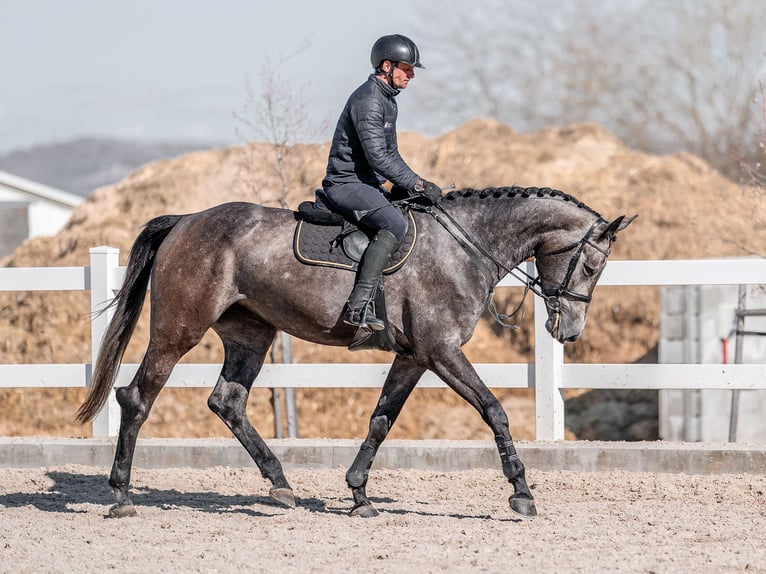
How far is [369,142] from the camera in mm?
6215

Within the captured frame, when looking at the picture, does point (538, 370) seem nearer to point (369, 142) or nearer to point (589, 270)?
point (589, 270)

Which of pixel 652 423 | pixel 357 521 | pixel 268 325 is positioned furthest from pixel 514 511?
pixel 652 423

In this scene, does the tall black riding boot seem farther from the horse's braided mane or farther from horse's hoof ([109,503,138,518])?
horse's hoof ([109,503,138,518])

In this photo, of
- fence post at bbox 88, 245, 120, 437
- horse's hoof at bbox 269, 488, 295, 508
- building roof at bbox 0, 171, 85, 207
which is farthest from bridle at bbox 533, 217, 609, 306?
building roof at bbox 0, 171, 85, 207

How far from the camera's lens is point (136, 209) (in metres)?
16.0

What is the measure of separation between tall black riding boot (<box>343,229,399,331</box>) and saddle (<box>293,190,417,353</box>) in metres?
0.11

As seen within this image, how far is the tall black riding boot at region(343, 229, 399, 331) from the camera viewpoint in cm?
618

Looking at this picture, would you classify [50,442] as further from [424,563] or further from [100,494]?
[424,563]

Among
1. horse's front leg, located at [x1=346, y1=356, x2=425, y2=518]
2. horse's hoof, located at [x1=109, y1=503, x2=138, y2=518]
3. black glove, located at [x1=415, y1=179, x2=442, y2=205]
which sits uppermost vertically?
black glove, located at [x1=415, y1=179, x2=442, y2=205]

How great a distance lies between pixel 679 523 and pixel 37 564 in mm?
3485

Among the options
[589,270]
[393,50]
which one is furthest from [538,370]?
[393,50]

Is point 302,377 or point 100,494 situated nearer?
point 100,494

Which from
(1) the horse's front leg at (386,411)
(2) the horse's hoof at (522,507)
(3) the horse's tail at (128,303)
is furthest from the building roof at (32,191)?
(2) the horse's hoof at (522,507)

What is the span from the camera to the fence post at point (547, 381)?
795 cm
